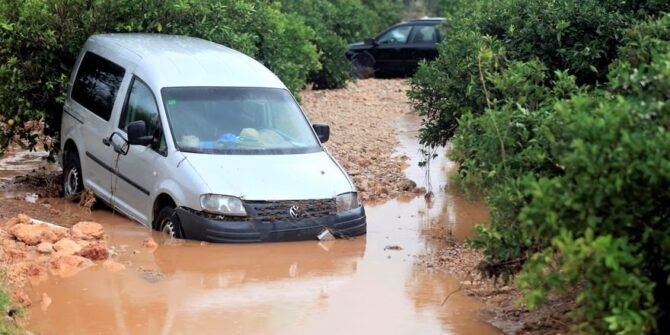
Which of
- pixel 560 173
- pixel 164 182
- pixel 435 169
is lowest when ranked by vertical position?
pixel 435 169

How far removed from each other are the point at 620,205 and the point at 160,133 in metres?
5.65

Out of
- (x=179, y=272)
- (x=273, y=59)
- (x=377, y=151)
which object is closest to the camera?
(x=179, y=272)

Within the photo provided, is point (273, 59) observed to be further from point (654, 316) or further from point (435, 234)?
point (654, 316)

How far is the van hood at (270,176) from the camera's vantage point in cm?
964

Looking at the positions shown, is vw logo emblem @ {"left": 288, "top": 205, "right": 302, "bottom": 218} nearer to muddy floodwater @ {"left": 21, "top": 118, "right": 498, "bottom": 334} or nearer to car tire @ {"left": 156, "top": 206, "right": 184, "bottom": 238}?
muddy floodwater @ {"left": 21, "top": 118, "right": 498, "bottom": 334}

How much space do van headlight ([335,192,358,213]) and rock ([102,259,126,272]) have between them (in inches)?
79.8

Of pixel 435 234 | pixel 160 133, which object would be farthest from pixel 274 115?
pixel 435 234

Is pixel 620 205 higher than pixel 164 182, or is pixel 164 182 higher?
pixel 620 205

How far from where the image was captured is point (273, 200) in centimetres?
966

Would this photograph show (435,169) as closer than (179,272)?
No

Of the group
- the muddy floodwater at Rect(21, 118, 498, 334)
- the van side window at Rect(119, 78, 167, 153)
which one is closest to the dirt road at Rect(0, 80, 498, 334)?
the muddy floodwater at Rect(21, 118, 498, 334)

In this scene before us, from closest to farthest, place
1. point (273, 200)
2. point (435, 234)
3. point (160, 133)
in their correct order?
point (273, 200) → point (160, 133) → point (435, 234)

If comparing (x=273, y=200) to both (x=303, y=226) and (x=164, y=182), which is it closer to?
(x=303, y=226)

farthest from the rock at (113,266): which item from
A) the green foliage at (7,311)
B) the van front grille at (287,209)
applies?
the green foliage at (7,311)
